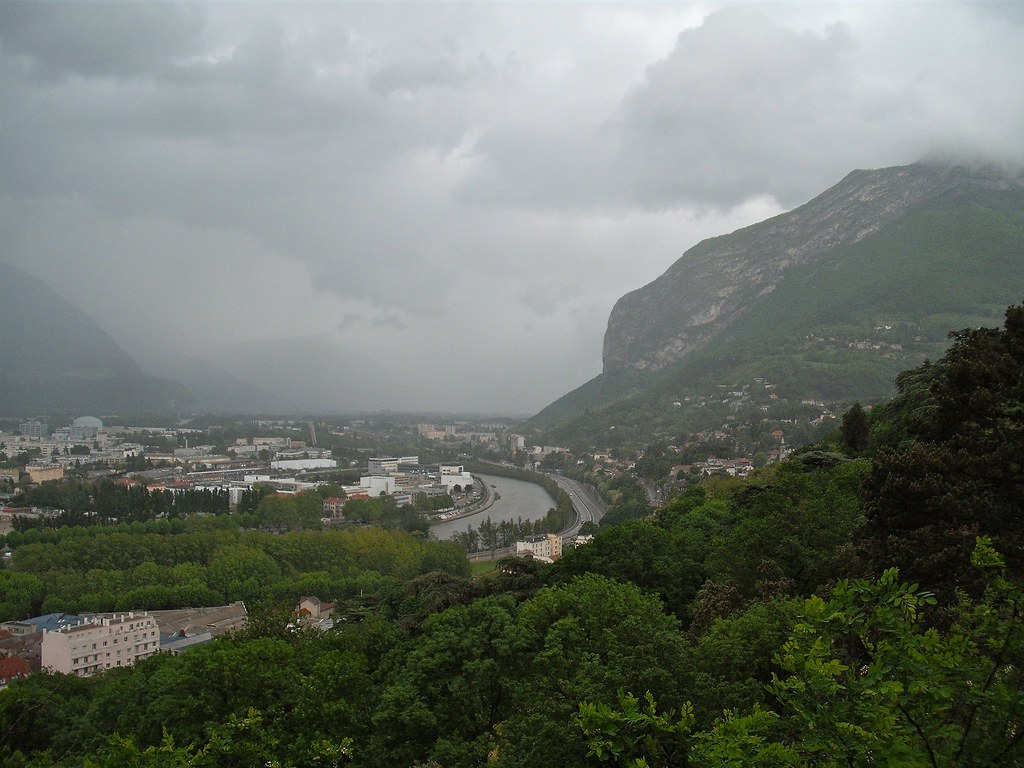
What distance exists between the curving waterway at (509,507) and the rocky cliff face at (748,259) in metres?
58.4

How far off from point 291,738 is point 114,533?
2679 centimetres

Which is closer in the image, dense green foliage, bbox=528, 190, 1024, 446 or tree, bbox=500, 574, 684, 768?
tree, bbox=500, 574, 684, 768

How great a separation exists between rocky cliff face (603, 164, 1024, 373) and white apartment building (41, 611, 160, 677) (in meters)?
95.1

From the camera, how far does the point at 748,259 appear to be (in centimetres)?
11081

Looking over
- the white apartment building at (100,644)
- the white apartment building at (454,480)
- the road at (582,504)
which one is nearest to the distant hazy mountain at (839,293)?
the road at (582,504)

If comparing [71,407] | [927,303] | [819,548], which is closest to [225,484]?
[819,548]

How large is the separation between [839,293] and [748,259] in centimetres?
2990

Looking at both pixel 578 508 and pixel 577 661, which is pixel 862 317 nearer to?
pixel 578 508

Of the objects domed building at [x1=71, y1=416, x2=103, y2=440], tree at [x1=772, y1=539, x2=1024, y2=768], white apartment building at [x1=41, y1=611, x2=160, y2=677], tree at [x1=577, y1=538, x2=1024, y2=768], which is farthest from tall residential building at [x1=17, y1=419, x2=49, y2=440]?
tree at [x1=772, y1=539, x2=1024, y2=768]

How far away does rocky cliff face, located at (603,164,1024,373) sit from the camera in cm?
8746

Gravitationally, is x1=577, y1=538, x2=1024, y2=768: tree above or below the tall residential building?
below

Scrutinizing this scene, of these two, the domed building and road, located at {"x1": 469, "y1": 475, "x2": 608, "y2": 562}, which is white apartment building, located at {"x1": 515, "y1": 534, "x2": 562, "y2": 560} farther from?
the domed building

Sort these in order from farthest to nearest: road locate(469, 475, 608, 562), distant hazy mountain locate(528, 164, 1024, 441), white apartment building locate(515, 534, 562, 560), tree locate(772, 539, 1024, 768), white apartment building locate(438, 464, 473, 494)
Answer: distant hazy mountain locate(528, 164, 1024, 441), white apartment building locate(438, 464, 473, 494), road locate(469, 475, 608, 562), white apartment building locate(515, 534, 562, 560), tree locate(772, 539, 1024, 768)

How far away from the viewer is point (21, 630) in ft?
64.0
